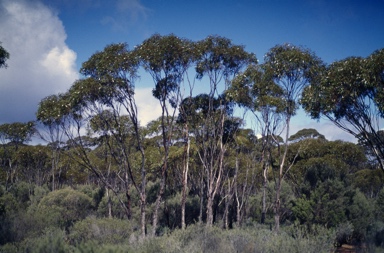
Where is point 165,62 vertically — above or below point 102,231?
above

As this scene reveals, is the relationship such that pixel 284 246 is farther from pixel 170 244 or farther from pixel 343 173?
pixel 343 173

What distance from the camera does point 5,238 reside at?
35.8 feet

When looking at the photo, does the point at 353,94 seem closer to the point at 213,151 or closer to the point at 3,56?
the point at 213,151

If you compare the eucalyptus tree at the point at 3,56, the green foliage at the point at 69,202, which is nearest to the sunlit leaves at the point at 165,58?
the eucalyptus tree at the point at 3,56

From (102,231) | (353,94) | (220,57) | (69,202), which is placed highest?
(220,57)

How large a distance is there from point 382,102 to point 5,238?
14.8 meters

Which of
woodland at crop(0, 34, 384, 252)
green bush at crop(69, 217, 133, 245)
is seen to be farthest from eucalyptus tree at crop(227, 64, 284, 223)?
green bush at crop(69, 217, 133, 245)

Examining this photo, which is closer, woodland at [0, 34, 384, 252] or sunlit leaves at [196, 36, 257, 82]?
woodland at [0, 34, 384, 252]

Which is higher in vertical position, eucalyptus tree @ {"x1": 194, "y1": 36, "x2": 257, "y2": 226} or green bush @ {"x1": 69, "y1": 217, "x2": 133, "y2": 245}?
eucalyptus tree @ {"x1": 194, "y1": 36, "x2": 257, "y2": 226}

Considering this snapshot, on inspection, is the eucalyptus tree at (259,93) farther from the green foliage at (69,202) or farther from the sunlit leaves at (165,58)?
Answer: the green foliage at (69,202)

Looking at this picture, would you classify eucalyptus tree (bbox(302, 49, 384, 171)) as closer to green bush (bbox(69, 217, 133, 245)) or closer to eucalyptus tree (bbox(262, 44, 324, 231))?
eucalyptus tree (bbox(262, 44, 324, 231))

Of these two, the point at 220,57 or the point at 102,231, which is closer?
the point at 102,231

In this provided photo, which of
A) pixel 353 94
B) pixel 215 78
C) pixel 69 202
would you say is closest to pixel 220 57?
pixel 215 78

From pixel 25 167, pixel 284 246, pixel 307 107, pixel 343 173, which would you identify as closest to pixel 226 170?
pixel 343 173
